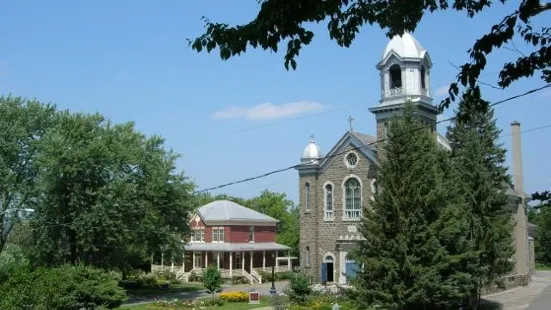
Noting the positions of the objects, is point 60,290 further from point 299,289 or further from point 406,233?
point 406,233

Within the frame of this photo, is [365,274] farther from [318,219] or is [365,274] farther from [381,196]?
[318,219]

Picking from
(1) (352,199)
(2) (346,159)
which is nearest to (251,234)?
(1) (352,199)

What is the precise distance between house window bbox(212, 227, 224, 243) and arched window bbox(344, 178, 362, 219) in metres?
19.2

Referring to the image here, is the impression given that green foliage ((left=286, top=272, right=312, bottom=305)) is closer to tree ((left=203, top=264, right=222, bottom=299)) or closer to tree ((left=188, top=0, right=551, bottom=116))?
tree ((left=203, top=264, right=222, bottom=299))

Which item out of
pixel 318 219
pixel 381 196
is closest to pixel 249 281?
pixel 318 219

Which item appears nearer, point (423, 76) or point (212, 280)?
point (212, 280)

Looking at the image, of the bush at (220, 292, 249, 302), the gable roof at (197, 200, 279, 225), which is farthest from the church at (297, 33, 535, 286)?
the gable roof at (197, 200, 279, 225)

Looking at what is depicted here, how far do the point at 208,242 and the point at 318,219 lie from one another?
18584 mm

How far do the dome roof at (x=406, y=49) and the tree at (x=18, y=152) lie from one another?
2169cm

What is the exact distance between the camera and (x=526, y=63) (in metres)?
6.30

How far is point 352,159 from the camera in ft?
136

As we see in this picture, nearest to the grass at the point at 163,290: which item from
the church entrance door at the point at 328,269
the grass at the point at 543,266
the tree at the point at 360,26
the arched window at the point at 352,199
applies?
the church entrance door at the point at 328,269

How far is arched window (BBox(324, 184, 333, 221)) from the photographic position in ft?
138

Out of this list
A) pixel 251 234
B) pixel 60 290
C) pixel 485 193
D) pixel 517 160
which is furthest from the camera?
pixel 251 234
